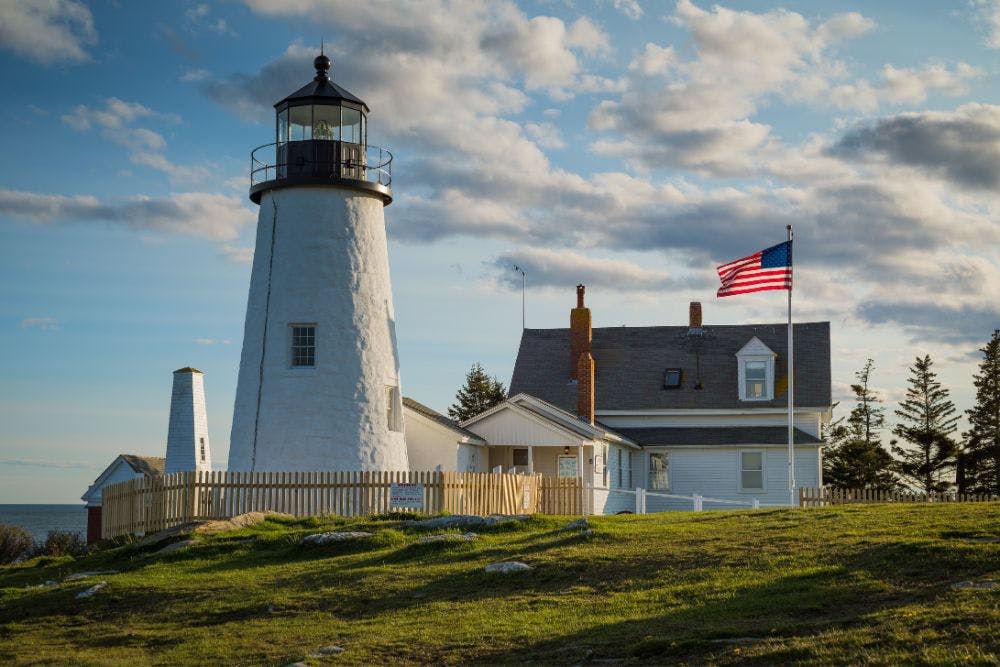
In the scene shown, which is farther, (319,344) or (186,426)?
(186,426)

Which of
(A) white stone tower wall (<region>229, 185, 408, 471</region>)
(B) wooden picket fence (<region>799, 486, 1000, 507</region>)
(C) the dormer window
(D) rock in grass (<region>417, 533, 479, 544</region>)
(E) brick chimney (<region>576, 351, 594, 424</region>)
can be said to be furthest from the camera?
(C) the dormer window

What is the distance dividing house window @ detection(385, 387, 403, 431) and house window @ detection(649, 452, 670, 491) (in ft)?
51.1

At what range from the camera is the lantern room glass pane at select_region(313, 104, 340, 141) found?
28.1 metres

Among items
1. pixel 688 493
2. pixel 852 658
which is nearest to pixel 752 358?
pixel 688 493

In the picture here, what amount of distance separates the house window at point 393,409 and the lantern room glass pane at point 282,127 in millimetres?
6767

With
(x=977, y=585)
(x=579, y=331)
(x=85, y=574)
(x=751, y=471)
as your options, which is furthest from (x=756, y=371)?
(x=977, y=585)

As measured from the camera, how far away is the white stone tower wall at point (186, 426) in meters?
35.9

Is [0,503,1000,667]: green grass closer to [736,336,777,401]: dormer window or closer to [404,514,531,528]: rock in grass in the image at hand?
[404,514,531,528]: rock in grass

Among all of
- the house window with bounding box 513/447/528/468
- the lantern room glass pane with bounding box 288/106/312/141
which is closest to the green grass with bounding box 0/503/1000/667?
the lantern room glass pane with bounding box 288/106/312/141

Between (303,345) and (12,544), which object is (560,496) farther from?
(12,544)

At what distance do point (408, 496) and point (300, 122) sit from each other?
9.97 meters

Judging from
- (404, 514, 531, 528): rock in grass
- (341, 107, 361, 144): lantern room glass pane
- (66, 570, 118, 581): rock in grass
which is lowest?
(66, 570, 118, 581): rock in grass

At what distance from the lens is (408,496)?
966 inches

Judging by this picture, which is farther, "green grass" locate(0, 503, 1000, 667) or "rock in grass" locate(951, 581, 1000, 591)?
"rock in grass" locate(951, 581, 1000, 591)
